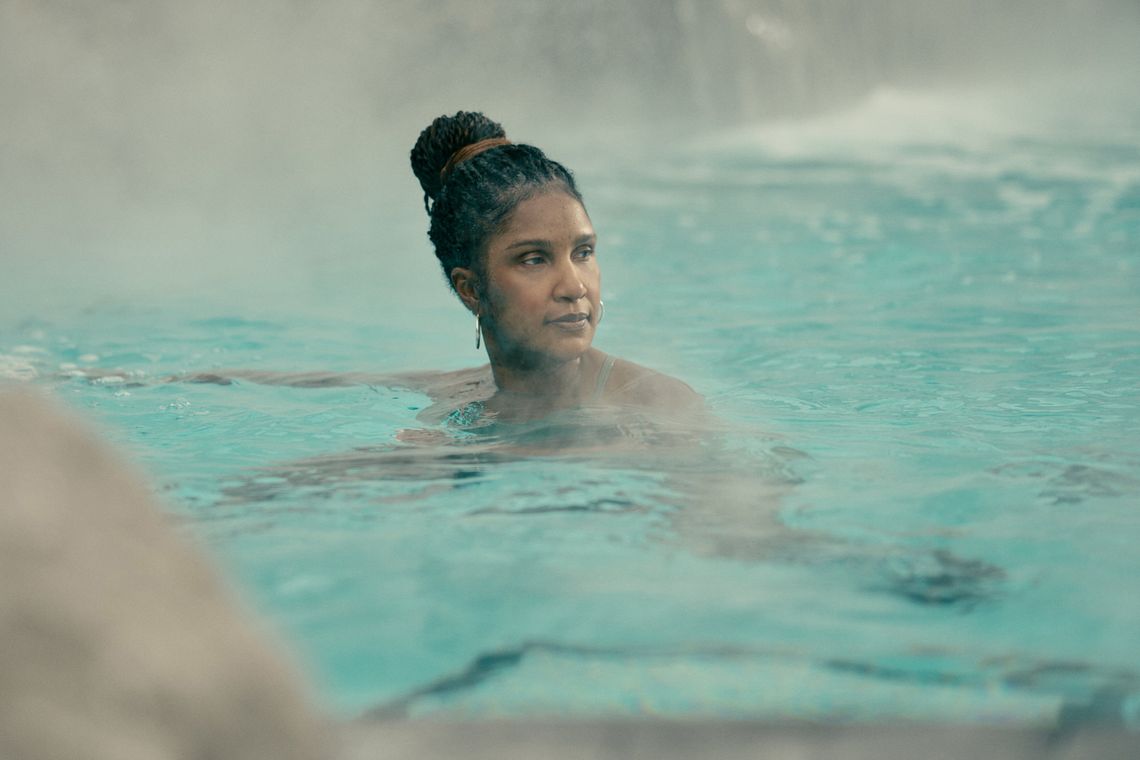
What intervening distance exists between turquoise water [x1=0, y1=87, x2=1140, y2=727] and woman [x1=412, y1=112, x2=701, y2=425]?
1.28ft

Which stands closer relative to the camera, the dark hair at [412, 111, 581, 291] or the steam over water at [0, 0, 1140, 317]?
the dark hair at [412, 111, 581, 291]

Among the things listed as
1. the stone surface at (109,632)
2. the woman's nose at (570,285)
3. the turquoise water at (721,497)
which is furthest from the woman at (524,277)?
the stone surface at (109,632)

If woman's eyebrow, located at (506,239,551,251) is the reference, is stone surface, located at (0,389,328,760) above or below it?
below

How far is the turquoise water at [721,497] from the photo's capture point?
2.20 m

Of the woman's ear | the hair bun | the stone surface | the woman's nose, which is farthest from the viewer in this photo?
the hair bun

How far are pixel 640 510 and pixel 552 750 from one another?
49.9 inches

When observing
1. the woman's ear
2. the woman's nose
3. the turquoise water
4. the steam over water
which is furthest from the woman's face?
the steam over water

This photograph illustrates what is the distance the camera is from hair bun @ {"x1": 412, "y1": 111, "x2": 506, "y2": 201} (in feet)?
14.8

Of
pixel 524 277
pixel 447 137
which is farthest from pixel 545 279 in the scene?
pixel 447 137

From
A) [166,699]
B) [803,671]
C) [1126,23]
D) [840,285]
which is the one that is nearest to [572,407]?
[803,671]

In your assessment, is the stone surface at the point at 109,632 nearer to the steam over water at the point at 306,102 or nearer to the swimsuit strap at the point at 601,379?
the swimsuit strap at the point at 601,379

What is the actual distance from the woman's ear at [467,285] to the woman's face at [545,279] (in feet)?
0.40

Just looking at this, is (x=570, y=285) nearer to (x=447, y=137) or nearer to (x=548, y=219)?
(x=548, y=219)

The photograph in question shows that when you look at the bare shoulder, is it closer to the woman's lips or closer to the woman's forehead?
the woman's lips
